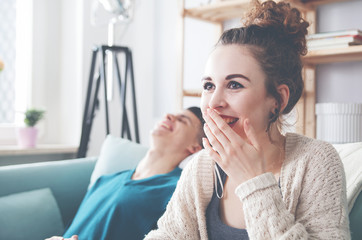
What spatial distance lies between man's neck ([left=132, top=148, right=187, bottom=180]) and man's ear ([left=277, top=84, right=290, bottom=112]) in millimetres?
937

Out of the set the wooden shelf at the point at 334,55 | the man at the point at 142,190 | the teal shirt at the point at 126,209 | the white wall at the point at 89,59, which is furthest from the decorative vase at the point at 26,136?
the wooden shelf at the point at 334,55

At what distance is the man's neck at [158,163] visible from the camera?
75.7 inches

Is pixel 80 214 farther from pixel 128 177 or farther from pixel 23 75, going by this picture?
pixel 23 75

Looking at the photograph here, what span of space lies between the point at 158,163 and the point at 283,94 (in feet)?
3.20

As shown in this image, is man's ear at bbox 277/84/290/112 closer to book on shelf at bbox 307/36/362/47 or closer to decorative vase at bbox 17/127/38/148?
book on shelf at bbox 307/36/362/47

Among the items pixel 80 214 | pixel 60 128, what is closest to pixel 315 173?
pixel 80 214

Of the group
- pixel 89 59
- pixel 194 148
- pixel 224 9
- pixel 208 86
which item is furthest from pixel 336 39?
pixel 89 59

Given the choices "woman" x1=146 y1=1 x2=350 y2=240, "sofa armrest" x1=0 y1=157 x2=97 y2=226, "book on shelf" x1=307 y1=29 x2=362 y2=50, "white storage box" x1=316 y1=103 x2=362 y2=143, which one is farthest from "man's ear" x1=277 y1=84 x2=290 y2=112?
"sofa armrest" x1=0 y1=157 x2=97 y2=226

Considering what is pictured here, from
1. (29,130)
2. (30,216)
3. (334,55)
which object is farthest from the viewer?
(29,130)

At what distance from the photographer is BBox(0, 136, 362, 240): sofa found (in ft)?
6.09

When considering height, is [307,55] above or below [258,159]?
above

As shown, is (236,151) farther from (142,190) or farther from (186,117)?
(186,117)

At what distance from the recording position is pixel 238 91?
1023 mm

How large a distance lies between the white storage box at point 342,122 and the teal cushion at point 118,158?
91cm
